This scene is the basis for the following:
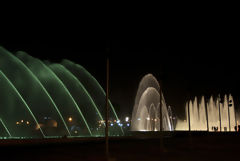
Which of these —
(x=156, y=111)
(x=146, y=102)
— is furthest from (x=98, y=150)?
(x=156, y=111)

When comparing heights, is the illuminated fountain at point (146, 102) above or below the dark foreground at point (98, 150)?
above

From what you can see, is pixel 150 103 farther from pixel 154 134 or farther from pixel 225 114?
pixel 225 114

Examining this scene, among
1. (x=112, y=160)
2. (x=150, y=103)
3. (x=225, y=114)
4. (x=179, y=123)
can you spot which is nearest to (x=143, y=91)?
(x=150, y=103)

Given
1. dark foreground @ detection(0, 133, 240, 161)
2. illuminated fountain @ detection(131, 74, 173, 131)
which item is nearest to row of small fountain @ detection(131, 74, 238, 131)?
illuminated fountain @ detection(131, 74, 173, 131)

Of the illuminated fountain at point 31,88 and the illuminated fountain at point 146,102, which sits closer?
the illuminated fountain at point 31,88

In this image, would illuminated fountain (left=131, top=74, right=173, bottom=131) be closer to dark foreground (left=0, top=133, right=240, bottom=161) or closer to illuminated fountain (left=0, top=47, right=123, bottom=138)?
illuminated fountain (left=0, top=47, right=123, bottom=138)

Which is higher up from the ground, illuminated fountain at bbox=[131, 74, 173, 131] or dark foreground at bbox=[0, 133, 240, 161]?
illuminated fountain at bbox=[131, 74, 173, 131]

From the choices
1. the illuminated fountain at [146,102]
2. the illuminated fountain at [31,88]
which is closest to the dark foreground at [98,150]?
the illuminated fountain at [31,88]

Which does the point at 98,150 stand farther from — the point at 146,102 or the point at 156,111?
the point at 156,111

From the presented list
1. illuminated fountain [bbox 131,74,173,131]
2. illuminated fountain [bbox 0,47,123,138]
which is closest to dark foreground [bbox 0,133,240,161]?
illuminated fountain [bbox 0,47,123,138]

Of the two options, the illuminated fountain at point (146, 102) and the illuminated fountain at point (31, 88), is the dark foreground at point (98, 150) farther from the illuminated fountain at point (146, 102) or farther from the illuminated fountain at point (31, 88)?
the illuminated fountain at point (146, 102)

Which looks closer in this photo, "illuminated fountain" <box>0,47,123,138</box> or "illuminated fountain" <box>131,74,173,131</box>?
"illuminated fountain" <box>0,47,123,138</box>

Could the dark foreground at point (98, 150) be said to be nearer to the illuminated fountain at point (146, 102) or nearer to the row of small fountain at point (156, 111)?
the row of small fountain at point (156, 111)

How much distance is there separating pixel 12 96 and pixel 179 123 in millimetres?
55566
